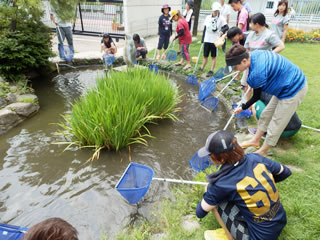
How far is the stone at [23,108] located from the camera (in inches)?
159

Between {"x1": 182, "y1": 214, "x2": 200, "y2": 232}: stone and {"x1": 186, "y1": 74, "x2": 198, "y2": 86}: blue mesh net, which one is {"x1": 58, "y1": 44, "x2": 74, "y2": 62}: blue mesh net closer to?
{"x1": 186, "y1": 74, "x2": 198, "y2": 86}: blue mesh net

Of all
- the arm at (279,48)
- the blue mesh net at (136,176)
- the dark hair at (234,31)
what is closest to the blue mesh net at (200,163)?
the blue mesh net at (136,176)

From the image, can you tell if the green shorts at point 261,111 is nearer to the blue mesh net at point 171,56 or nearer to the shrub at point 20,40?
the blue mesh net at point 171,56

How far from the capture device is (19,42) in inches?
194

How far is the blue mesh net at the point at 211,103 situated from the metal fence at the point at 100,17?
7961 millimetres

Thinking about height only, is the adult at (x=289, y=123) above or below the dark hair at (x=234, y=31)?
below

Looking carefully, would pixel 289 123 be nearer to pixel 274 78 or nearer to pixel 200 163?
pixel 274 78

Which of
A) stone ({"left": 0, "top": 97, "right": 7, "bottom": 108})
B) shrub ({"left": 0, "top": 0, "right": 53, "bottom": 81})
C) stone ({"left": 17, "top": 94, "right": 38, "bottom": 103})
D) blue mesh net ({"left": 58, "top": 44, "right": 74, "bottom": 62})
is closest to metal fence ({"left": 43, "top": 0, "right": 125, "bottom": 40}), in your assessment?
Result: blue mesh net ({"left": 58, "top": 44, "right": 74, "bottom": 62})

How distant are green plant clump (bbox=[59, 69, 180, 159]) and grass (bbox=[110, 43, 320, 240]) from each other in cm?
113

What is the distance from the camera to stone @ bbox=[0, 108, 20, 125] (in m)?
3.75

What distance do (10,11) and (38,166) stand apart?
12.8 feet

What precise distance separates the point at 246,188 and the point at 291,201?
92cm

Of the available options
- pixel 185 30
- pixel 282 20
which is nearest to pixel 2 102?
pixel 185 30

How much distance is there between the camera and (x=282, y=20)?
16.7 ft
